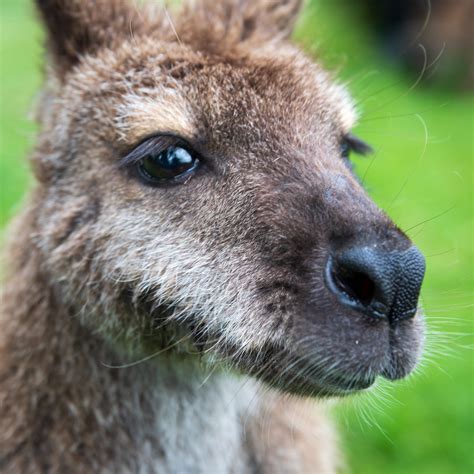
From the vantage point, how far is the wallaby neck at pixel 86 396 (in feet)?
12.6

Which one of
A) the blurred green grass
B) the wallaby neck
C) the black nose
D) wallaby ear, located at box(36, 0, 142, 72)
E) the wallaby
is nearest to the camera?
the black nose

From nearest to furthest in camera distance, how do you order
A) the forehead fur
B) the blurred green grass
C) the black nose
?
the black nose
the forehead fur
the blurred green grass

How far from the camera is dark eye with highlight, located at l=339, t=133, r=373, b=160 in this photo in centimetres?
411

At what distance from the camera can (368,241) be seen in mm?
3053

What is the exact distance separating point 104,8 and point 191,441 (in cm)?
234

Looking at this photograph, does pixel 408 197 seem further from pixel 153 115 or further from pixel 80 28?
pixel 153 115

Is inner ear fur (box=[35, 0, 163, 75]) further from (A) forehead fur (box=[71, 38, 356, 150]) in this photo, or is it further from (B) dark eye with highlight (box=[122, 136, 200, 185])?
(B) dark eye with highlight (box=[122, 136, 200, 185])

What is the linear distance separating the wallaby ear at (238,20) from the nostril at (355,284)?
5.26ft

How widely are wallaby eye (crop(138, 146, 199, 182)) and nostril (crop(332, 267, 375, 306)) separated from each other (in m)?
0.96

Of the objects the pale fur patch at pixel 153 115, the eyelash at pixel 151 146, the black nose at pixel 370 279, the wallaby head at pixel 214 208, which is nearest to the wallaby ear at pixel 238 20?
the wallaby head at pixel 214 208

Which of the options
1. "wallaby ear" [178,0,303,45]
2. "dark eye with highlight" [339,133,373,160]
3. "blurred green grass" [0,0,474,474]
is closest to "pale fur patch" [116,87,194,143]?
Answer: "wallaby ear" [178,0,303,45]

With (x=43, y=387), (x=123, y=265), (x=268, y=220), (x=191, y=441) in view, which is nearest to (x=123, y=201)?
(x=123, y=265)

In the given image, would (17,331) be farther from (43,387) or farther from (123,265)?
(123,265)

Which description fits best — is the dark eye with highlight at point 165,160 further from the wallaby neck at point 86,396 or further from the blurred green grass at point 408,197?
the blurred green grass at point 408,197
